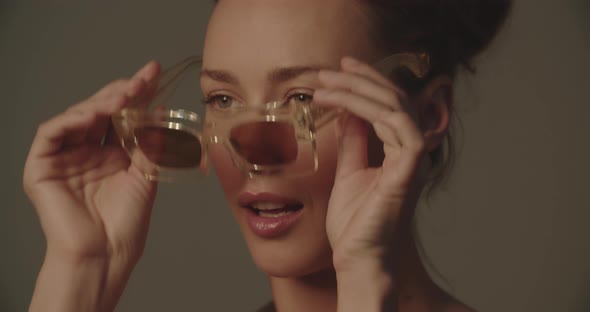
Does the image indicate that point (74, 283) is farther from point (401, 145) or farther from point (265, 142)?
point (401, 145)

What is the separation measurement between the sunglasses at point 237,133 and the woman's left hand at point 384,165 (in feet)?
0.33

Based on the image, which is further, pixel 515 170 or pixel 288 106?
pixel 515 170

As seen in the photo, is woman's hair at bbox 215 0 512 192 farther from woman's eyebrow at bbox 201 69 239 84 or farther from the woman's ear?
woman's eyebrow at bbox 201 69 239 84

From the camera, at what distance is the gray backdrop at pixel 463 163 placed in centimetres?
215

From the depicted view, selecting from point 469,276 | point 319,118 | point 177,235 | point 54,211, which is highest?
point 319,118

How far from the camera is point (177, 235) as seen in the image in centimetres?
229

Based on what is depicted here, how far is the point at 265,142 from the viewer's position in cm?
144

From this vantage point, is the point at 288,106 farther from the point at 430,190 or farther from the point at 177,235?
the point at 177,235

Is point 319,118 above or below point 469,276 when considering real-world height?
above

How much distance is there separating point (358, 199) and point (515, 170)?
0.98 meters

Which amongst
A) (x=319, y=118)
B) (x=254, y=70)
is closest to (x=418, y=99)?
(x=319, y=118)

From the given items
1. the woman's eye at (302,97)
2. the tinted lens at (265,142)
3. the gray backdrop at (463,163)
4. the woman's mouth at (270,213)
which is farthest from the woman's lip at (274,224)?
the gray backdrop at (463,163)

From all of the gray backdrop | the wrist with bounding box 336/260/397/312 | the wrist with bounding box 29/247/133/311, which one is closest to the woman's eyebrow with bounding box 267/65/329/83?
the wrist with bounding box 336/260/397/312

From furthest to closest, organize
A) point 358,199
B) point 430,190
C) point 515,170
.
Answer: point 515,170 < point 430,190 < point 358,199
